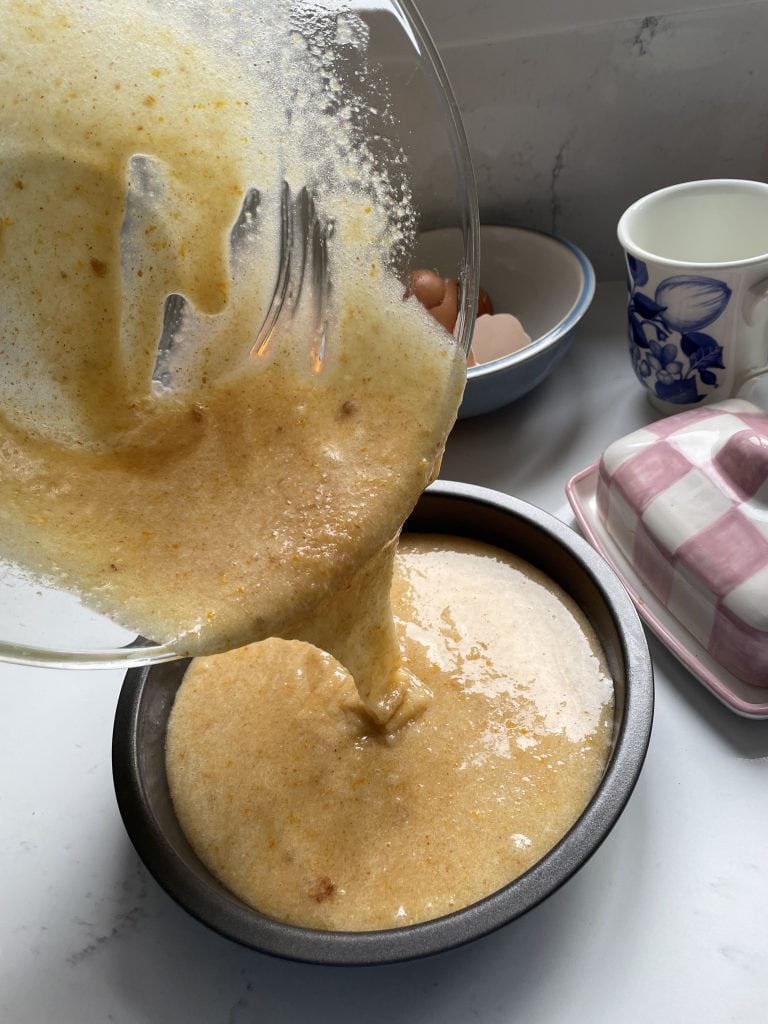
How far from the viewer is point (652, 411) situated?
1.31 metres

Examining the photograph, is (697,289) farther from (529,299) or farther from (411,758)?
(411,758)

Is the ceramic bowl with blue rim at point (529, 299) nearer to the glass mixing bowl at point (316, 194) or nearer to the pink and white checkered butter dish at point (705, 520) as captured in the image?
the pink and white checkered butter dish at point (705, 520)

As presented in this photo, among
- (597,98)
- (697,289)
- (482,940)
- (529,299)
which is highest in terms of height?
(597,98)

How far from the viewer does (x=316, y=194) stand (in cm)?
73

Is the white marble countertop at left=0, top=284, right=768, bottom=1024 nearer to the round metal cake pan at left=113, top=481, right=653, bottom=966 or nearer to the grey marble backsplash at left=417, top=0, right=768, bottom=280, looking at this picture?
the round metal cake pan at left=113, top=481, right=653, bottom=966

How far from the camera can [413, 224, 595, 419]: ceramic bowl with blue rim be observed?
1.21m

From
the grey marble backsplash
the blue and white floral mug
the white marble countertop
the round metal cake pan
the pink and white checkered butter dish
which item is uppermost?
the grey marble backsplash

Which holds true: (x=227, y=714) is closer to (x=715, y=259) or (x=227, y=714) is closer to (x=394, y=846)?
(x=394, y=846)

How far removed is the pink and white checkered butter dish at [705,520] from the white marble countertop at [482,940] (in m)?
0.08

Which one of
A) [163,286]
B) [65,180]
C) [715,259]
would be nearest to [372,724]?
[163,286]

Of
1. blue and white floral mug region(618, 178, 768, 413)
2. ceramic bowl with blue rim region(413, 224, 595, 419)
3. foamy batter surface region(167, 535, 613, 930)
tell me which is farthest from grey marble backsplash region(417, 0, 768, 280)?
foamy batter surface region(167, 535, 613, 930)

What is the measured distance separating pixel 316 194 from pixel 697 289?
562 millimetres

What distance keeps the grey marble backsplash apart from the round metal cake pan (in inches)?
22.9

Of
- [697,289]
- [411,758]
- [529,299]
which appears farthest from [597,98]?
[411,758]
